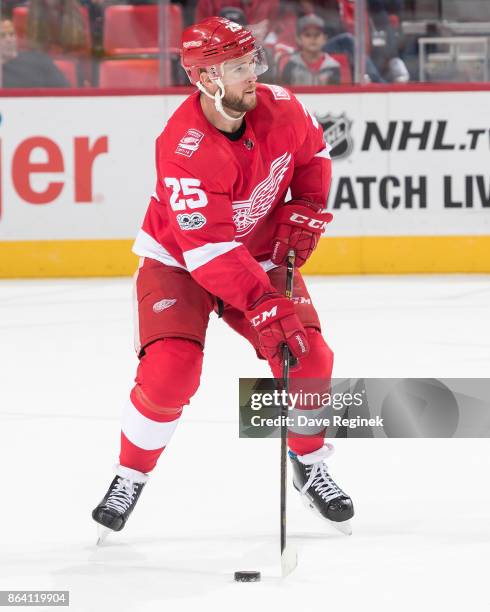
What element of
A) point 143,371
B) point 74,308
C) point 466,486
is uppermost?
point 143,371

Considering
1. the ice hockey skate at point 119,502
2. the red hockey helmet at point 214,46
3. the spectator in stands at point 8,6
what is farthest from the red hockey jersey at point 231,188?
the spectator in stands at point 8,6

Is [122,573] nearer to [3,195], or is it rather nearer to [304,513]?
[304,513]

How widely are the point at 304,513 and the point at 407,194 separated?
427 centimetres

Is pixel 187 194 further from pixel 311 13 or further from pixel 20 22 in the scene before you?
pixel 20 22

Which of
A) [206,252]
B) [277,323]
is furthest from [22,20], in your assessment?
[277,323]

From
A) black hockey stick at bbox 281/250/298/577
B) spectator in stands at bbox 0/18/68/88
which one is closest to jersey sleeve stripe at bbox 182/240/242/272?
black hockey stick at bbox 281/250/298/577

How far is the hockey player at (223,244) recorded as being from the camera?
2.82 metres

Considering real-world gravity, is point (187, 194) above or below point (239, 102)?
below

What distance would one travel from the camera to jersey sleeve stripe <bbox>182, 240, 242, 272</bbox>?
2.81 metres

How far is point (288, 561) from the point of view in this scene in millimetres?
2654

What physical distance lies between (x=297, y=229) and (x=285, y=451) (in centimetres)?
55

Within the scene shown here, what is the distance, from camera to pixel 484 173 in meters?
7.20

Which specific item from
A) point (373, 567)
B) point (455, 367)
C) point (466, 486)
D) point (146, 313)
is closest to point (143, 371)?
point (146, 313)

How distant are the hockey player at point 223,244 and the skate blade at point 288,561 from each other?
28cm
